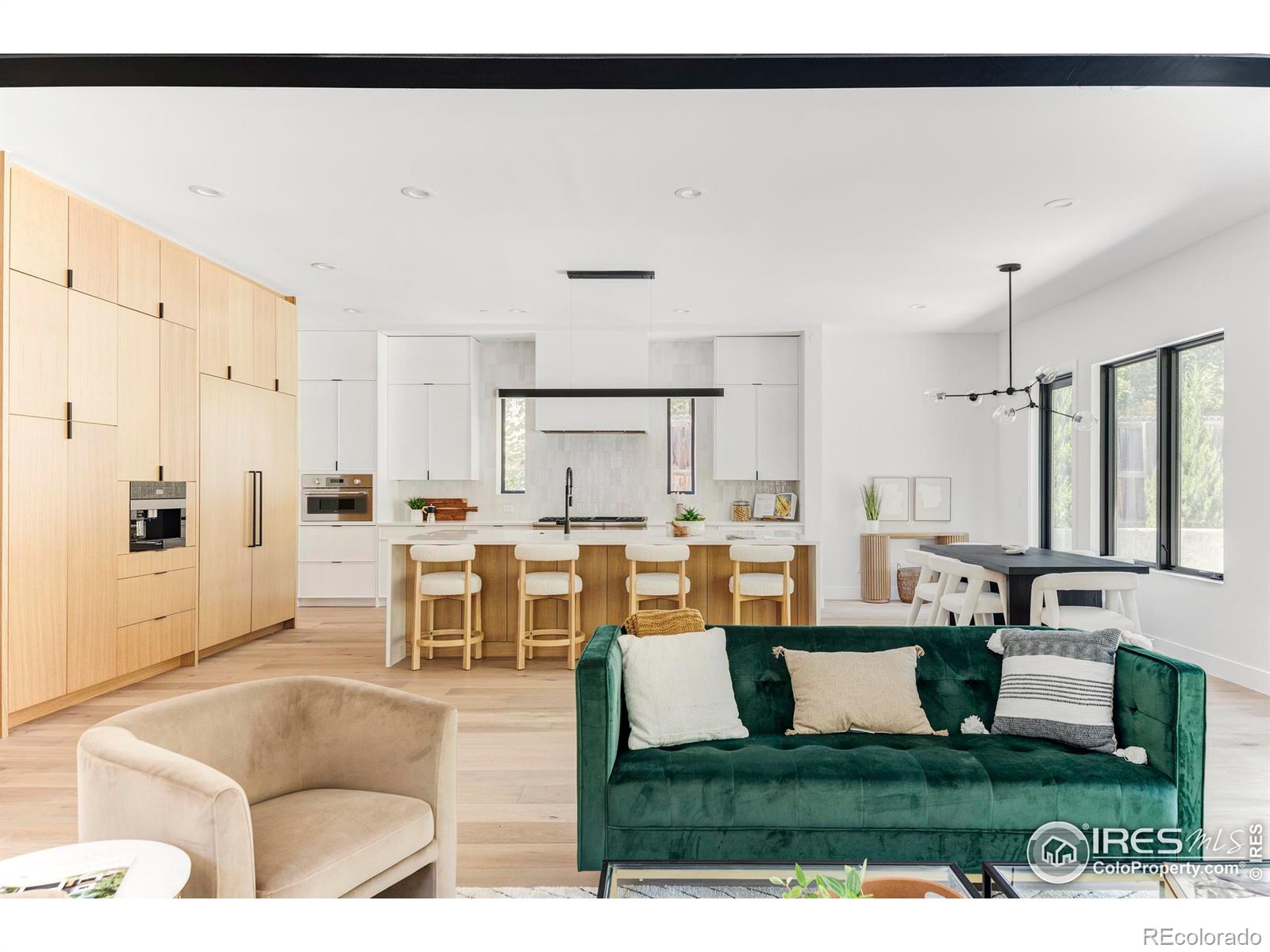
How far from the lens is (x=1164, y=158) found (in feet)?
12.3

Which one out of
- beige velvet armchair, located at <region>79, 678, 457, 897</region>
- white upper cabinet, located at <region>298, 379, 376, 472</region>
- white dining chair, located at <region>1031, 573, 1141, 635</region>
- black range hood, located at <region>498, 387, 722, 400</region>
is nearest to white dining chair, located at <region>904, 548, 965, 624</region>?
white dining chair, located at <region>1031, 573, 1141, 635</region>

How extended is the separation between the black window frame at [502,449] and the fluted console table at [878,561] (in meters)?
3.66

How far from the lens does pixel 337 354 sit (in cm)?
791

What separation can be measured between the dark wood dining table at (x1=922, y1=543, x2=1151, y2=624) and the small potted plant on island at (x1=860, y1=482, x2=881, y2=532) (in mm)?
3141

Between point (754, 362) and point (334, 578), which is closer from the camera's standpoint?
point (334, 578)

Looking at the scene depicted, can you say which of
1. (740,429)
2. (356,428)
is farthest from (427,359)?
(740,429)

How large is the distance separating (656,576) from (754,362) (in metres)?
3.36

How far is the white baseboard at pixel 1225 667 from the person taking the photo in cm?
457

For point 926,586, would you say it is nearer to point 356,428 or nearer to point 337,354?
point 356,428

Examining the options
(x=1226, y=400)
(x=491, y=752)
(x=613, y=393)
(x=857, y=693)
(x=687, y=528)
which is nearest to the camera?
(x=857, y=693)

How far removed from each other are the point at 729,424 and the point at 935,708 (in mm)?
5358

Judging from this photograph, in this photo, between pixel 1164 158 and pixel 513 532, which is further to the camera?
pixel 513 532
